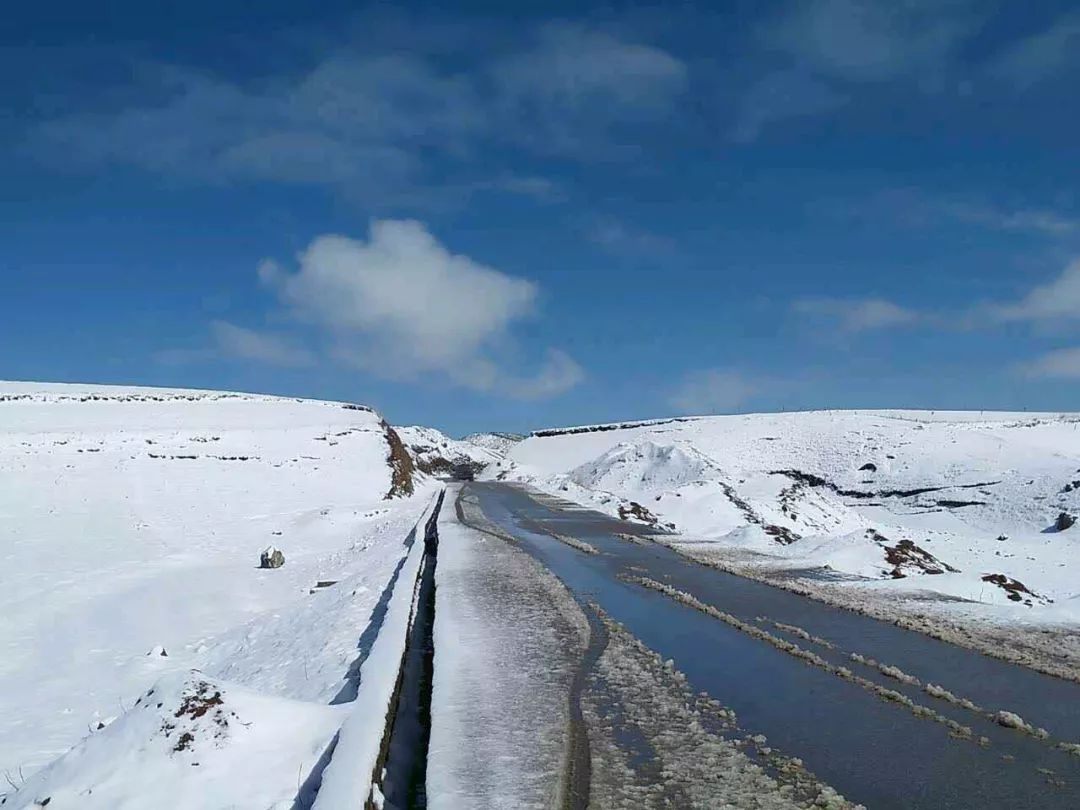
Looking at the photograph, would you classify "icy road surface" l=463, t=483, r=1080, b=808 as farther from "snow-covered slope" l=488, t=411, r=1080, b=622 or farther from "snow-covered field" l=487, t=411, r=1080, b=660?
"snow-covered slope" l=488, t=411, r=1080, b=622

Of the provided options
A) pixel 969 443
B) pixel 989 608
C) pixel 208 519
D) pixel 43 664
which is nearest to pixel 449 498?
pixel 208 519

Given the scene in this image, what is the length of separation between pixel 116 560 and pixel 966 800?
19247 mm

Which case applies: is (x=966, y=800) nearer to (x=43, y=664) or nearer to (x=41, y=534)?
(x=43, y=664)

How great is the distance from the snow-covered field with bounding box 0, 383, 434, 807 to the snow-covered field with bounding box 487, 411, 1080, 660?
917 centimetres

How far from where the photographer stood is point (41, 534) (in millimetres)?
20141

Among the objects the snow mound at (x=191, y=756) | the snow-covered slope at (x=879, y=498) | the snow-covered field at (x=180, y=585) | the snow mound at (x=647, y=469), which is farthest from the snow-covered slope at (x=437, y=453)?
the snow mound at (x=191, y=756)

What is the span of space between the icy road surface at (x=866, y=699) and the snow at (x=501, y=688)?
2.44 feet


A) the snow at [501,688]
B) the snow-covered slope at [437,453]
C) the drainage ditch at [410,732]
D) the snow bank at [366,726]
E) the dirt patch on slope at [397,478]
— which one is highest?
the snow-covered slope at [437,453]

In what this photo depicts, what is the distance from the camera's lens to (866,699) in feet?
23.2

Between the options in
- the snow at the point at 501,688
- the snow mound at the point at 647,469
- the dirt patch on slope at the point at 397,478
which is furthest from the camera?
the snow mound at the point at 647,469

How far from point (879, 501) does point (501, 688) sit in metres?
39.3

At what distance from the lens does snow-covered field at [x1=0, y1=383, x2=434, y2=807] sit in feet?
18.1

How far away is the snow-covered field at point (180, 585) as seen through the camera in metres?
5.51

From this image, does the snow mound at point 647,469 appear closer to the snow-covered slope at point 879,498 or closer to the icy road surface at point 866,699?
the snow-covered slope at point 879,498
